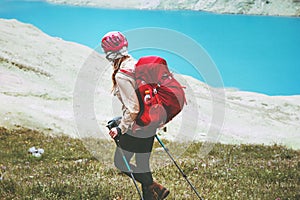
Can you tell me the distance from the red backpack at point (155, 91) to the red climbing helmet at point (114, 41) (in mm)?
408

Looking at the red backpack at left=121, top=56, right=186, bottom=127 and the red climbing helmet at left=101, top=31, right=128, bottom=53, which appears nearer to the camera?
the red backpack at left=121, top=56, right=186, bottom=127

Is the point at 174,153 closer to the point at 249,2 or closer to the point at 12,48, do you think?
the point at 12,48

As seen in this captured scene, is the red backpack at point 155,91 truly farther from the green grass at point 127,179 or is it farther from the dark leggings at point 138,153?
the green grass at point 127,179

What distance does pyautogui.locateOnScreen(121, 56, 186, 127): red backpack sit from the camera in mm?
6141

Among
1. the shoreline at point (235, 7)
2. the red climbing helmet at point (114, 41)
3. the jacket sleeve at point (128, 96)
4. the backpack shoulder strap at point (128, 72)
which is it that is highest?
the red climbing helmet at point (114, 41)

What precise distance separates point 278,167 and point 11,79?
75.5ft

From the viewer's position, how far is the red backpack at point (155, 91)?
6141mm

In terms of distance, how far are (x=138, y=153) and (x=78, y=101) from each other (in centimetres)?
136

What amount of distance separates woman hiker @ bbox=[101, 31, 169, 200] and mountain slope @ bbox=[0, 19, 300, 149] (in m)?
0.52

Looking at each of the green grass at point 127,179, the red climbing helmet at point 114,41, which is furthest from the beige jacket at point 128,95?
the green grass at point 127,179

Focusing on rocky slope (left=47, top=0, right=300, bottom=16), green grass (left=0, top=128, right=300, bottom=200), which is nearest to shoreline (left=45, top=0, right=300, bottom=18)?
rocky slope (left=47, top=0, right=300, bottom=16)

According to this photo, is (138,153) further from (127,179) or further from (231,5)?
(231,5)

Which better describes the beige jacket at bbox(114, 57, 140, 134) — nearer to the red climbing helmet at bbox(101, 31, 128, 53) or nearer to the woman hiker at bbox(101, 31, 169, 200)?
the woman hiker at bbox(101, 31, 169, 200)

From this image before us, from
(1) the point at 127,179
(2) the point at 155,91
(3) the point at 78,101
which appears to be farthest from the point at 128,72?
(1) the point at 127,179
